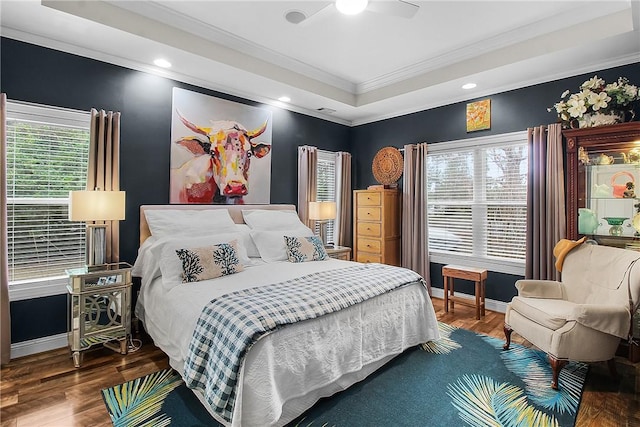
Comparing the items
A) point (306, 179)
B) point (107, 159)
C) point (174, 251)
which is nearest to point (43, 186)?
point (107, 159)

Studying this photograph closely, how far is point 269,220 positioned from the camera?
13.3ft

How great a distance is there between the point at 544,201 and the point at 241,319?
3.52 metres

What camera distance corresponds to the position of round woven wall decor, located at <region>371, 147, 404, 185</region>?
5.02 m

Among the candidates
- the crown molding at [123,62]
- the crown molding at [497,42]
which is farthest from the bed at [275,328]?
the crown molding at [497,42]

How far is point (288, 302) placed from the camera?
213cm

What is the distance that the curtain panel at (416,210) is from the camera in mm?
4762

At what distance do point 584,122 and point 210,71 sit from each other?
3.82m

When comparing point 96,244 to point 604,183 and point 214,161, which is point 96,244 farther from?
point 604,183

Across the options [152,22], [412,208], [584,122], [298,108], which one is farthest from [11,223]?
[584,122]

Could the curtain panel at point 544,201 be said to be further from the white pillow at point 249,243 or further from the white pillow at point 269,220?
the white pillow at point 249,243

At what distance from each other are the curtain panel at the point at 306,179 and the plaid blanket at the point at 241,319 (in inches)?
90.6

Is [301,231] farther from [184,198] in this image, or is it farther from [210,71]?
[210,71]

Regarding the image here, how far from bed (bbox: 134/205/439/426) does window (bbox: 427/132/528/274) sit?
1766 millimetres

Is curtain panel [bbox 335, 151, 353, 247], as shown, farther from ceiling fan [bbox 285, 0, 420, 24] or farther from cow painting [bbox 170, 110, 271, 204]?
ceiling fan [bbox 285, 0, 420, 24]
